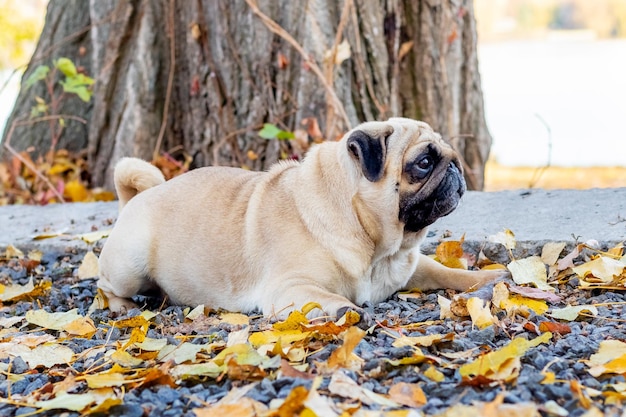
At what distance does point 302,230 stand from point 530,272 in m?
1.22

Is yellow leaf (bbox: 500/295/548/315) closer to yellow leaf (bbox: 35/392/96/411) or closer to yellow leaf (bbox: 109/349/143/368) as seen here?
yellow leaf (bbox: 109/349/143/368)

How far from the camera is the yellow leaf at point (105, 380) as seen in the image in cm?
294

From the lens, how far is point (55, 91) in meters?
8.02

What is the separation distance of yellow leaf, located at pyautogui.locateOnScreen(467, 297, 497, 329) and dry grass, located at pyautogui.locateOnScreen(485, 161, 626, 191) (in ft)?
24.6

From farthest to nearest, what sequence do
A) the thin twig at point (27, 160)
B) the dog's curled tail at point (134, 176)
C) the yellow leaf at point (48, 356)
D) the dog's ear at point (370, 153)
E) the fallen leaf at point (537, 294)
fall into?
the thin twig at point (27, 160) → the dog's curled tail at point (134, 176) → the dog's ear at point (370, 153) → the fallen leaf at point (537, 294) → the yellow leaf at point (48, 356)

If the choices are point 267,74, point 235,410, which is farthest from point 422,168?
point 267,74

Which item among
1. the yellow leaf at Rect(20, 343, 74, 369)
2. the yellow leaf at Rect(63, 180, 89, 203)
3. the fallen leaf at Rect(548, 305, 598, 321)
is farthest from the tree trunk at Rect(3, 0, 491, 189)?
the yellow leaf at Rect(20, 343, 74, 369)

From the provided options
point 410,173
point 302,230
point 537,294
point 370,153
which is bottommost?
point 537,294

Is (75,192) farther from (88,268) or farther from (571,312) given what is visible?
(571,312)

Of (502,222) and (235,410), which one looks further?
(502,222)

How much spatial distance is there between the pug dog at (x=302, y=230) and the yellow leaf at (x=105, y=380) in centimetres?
106

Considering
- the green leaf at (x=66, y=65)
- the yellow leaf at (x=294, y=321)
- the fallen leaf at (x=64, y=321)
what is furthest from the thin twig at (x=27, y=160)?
the yellow leaf at (x=294, y=321)

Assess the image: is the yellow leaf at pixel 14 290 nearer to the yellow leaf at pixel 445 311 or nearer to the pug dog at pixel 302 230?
the pug dog at pixel 302 230

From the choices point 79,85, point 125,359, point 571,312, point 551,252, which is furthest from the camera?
point 79,85
